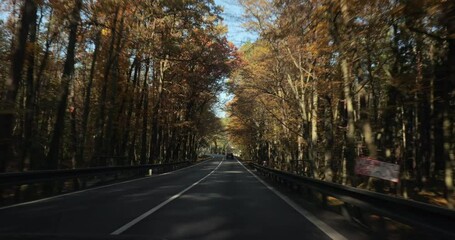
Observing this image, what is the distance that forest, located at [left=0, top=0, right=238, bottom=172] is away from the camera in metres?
23.3

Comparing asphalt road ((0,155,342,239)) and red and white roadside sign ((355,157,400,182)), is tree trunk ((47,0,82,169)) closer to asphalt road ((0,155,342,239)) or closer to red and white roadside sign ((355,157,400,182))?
asphalt road ((0,155,342,239))

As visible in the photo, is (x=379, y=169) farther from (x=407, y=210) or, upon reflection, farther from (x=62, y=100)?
(x=62, y=100)

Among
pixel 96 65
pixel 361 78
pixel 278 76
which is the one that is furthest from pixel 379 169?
pixel 96 65

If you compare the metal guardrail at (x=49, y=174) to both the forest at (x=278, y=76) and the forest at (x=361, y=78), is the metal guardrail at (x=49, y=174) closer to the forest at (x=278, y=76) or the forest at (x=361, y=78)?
the forest at (x=278, y=76)

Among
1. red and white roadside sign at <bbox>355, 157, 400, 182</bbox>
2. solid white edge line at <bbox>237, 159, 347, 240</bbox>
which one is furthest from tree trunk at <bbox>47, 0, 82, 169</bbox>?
red and white roadside sign at <bbox>355, 157, 400, 182</bbox>

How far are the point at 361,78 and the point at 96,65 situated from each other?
87.7 ft

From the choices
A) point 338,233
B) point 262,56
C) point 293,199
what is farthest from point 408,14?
point 262,56

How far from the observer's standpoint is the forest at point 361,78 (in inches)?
513

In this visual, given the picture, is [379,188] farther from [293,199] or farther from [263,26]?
[263,26]

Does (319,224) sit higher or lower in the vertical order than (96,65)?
lower

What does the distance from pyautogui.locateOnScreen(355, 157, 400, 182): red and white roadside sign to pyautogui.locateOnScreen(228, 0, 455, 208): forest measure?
2180 mm

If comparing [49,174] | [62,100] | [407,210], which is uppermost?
[62,100]

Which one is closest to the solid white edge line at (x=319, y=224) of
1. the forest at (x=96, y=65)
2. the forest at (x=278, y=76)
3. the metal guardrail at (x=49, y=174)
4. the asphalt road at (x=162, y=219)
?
the asphalt road at (x=162, y=219)

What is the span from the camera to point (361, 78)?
827 inches
